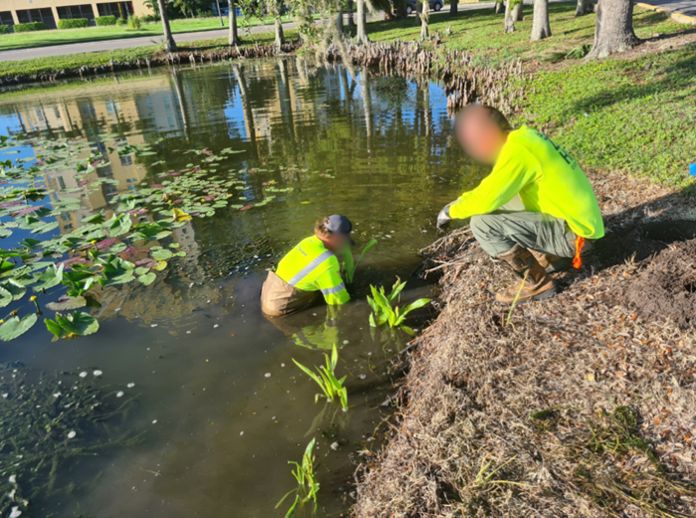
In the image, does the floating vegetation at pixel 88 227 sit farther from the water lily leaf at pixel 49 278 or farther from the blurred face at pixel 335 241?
the blurred face at pixel 335 241

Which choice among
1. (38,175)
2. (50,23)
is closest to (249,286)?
(38,175)

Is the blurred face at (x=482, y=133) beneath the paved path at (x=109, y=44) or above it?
beneath

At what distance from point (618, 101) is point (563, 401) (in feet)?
23.7

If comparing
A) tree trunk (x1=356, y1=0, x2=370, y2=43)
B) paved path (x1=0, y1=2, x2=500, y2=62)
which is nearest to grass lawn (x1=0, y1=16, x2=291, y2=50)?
paved path (x1=0, y1=2, x2=500, y2=62)

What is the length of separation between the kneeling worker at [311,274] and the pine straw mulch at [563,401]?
1.07 m

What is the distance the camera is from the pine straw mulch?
244cm

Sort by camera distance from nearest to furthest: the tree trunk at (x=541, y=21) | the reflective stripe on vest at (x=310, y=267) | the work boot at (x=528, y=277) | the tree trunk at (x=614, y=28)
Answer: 1. the work boot at (x=528, y=277)
2. the reflective stripe on vest at (x=310, y=267)
3. the tree trunk at (x=614, y=28)
4. the tree trunk at (x=541, y=21)

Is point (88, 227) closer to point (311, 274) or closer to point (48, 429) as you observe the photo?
point (48, 429)

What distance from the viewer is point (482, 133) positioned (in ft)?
11.3

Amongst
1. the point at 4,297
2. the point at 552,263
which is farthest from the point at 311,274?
the point at 4,297

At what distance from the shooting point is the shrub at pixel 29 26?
158ft

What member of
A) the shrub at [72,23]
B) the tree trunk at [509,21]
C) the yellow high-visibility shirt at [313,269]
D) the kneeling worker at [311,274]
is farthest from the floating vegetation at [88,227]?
the shrub at [72,23]

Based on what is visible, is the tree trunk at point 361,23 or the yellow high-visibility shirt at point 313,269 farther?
the tree trunk at point 361,23

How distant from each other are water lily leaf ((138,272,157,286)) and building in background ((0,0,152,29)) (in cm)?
5670
